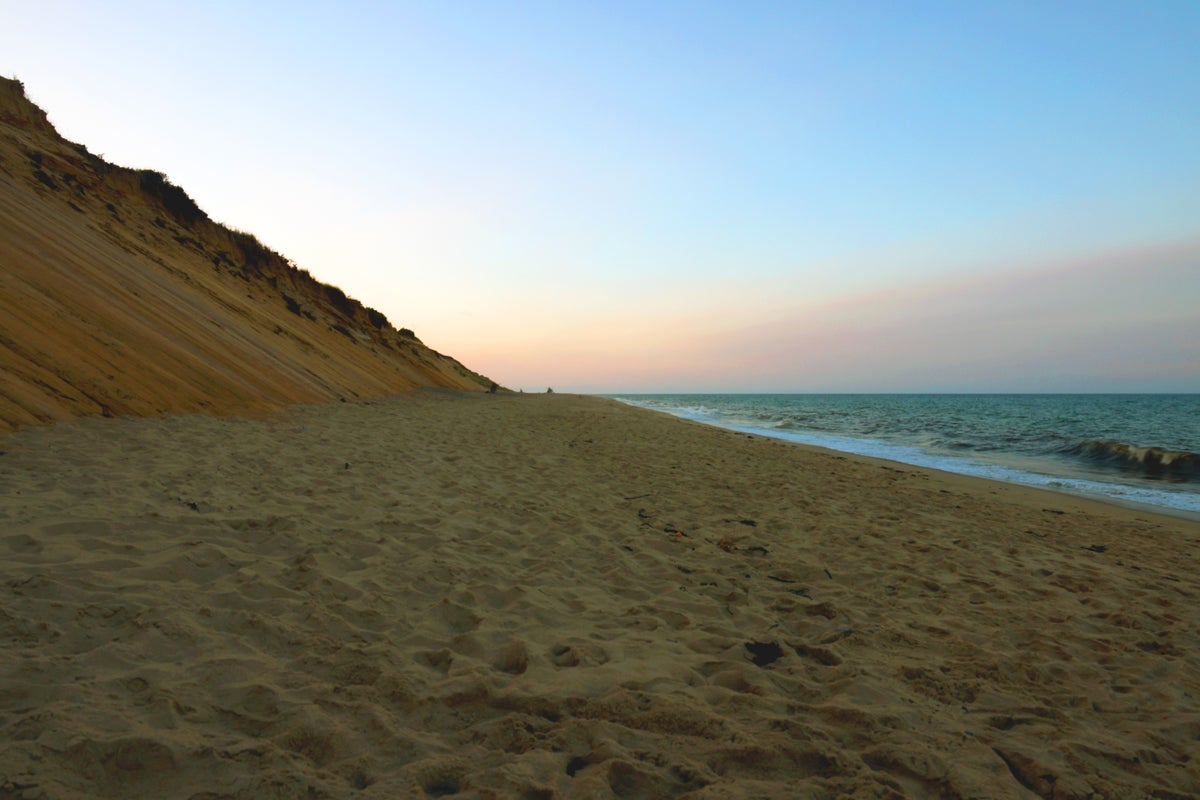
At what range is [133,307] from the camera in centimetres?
919

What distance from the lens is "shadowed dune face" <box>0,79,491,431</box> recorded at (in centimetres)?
662

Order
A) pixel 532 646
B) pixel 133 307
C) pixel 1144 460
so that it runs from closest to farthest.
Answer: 1. pixel 532 646
2. pixel 133 307
3. pixel 1144 460

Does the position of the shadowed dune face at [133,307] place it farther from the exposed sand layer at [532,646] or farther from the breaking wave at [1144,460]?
the breaking wave at [1144,460]

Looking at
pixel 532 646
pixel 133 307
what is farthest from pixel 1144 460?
pixel 133 307

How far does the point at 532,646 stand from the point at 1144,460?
18.8 metres

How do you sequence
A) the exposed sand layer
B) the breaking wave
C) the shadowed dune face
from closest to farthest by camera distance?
the exposed sand layer, the shadowed dune face, the breaking wave

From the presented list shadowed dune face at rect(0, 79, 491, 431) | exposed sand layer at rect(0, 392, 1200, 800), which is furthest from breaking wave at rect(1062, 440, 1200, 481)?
shadowed dune face at rect(0, 79, 491, 431)

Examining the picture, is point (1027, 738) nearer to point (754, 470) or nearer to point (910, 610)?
point (910, 610)

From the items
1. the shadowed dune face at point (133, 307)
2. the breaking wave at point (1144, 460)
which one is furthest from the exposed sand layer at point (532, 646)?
the breaking wave at point (1144, 460)

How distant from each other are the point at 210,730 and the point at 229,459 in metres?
4.50

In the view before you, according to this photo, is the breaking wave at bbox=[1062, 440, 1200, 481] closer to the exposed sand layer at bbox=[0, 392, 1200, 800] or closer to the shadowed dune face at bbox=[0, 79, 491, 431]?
the exposed sand layer at bbox=[0, 392, 1200, 800]

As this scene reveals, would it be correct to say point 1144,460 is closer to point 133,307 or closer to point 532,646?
point 532,646

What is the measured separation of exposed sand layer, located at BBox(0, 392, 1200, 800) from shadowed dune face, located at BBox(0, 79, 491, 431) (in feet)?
3.70

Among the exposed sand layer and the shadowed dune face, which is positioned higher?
the shadowed dune face
